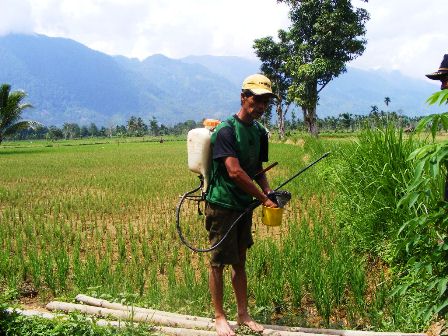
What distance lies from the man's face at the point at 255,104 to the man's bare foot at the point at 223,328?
4.94 feet

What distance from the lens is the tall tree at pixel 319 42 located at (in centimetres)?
2372

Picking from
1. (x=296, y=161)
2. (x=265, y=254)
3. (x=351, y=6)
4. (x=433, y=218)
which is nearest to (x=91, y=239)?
(x=265, y=254)

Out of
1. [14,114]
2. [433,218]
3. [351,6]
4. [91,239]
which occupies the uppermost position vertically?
[351,6]

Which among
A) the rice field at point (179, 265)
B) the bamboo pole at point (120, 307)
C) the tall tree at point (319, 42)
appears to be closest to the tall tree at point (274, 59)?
the tall tree at point (319, 42)

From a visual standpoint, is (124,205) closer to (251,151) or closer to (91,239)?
(91,239)

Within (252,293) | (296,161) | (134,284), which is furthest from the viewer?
(296,161)

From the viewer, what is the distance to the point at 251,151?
3.02 meters

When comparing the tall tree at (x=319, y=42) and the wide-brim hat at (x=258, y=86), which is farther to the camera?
the tall tree at (x=319, y=42)

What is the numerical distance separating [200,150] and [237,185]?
1.21 ft

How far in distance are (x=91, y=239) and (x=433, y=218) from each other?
5.10 metres

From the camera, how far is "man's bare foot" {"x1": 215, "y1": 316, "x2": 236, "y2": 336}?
2977mm

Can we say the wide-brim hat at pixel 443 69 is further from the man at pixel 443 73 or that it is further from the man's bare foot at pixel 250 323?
the man's bare foot at pixel 250 323

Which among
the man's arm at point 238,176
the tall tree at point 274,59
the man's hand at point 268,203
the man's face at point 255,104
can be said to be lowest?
the man's hand at point 268,203

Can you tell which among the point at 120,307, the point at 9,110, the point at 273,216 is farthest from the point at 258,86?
the point at 9,110
